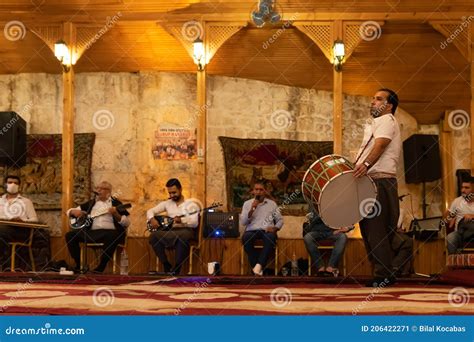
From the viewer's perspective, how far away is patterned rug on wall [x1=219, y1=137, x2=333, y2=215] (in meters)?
12.8

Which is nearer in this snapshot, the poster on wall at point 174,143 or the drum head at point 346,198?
the drum head at point 346,198

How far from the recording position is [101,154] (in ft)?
43.1

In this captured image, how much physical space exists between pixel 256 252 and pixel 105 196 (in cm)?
205

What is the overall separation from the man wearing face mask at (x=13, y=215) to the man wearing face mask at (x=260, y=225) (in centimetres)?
279

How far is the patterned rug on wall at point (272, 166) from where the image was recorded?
1284cm

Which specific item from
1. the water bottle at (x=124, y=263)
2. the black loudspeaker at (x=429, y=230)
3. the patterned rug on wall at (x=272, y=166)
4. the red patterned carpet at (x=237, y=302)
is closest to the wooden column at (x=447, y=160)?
the patterned rug on wall at (x=272, y=166)

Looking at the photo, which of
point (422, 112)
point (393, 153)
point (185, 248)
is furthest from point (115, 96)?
point (393, 153)

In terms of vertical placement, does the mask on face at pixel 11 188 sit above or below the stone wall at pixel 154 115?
below

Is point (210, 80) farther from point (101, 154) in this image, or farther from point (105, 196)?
point (105, 196)

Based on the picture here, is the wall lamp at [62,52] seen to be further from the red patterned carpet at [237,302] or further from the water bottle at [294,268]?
the red patterned carpet at [237,302]

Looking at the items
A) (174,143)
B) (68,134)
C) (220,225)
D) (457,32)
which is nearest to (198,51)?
(68,134)

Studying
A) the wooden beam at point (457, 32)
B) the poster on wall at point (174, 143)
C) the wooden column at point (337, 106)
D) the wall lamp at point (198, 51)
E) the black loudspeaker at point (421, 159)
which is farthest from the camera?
the black loudspeaker at point (421, 159)

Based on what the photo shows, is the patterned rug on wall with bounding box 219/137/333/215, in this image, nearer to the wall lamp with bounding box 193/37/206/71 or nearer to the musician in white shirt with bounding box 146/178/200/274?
the wall lamp with bounding box 193/37/206/71

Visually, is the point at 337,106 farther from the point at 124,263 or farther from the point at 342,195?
the point at 342,195
